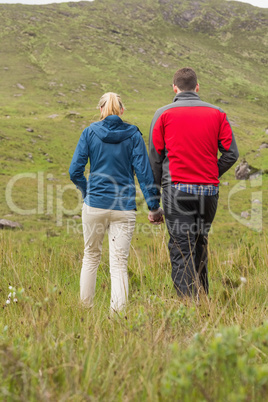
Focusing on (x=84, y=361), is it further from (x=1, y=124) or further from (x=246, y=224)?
(x=1, y=124)

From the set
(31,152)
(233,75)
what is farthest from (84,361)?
(233,75)

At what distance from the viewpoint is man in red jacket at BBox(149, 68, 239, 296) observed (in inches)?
149

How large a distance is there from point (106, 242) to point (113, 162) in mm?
6577

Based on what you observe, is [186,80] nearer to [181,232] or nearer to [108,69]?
[181,232]

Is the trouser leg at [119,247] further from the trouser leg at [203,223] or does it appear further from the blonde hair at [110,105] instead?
the blonde hair at [110,105]

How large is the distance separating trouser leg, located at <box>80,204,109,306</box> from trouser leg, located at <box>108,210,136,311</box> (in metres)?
0.11

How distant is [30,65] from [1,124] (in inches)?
1552

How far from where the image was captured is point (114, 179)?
372 cm

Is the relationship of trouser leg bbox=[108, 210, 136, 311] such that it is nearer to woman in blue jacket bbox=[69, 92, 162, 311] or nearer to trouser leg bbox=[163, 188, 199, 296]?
woman in blue jacket bbox=[69, 92, 162, 311]

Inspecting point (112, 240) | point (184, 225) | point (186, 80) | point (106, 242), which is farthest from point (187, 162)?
point (106, 242)

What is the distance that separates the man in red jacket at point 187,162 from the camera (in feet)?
12.4

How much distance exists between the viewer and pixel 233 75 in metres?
87.6

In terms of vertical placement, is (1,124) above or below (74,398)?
above

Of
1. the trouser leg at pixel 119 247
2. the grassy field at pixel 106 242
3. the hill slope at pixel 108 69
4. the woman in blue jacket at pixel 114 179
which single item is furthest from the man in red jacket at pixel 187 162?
the hill slope at pixel 108 69
